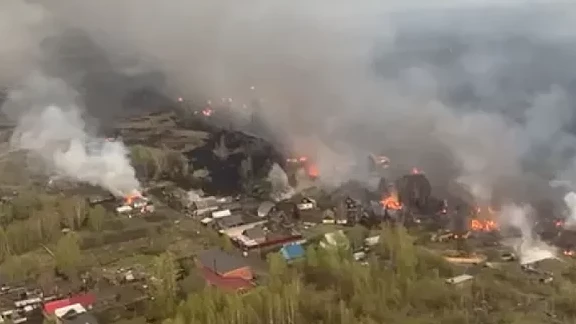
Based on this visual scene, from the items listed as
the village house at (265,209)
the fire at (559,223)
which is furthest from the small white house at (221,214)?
the fire at (559,223)

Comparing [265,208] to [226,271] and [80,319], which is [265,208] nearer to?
[226,271]

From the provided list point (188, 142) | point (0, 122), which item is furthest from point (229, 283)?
point (0, 122)

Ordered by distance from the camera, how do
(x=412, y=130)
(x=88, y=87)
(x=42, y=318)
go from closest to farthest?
(x=42, y=318) → (x=412, y=130) → (x=88, y=87)

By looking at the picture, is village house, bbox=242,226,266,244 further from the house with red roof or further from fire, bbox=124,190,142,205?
fire, bbox=124,190,142,205

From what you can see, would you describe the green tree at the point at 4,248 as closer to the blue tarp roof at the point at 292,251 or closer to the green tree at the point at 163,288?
the green tree at the point at 163,288

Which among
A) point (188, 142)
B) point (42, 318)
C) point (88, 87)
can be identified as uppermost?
point (88, 87)

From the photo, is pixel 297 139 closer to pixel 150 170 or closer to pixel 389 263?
pixel 150 170

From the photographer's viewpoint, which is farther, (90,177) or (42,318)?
(90,177)
